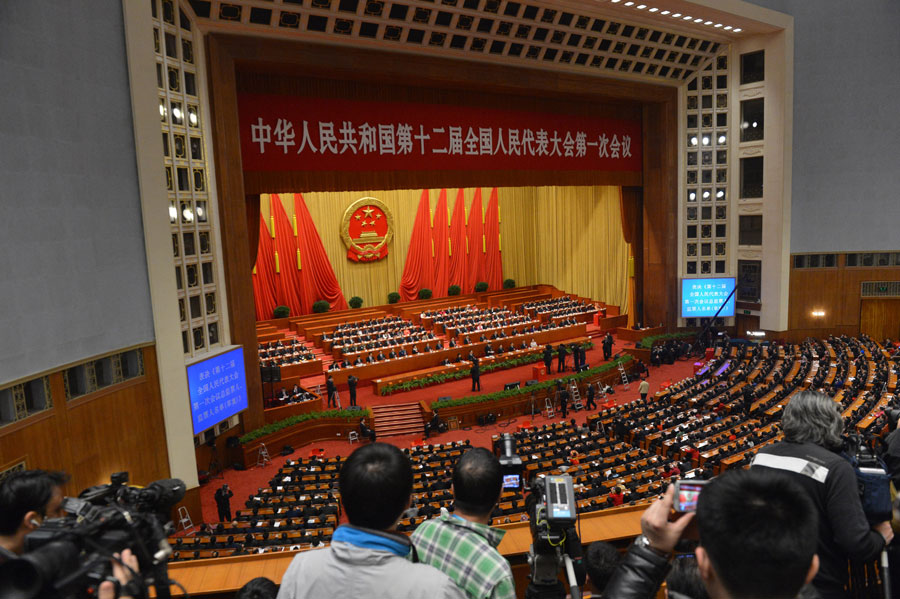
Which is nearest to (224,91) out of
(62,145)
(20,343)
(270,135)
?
(270,135)

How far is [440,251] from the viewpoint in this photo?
82.1ft

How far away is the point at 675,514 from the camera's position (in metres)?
1.57

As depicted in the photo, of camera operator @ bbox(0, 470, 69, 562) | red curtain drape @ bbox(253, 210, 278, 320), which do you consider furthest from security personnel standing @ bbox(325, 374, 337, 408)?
camera operator @ bbox(0, 470, 69, 562)

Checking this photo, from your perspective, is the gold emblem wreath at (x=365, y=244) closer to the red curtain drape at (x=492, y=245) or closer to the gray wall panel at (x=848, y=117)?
the red curtain drape at (x=492, y=245)

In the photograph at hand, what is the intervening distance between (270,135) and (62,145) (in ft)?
18.2

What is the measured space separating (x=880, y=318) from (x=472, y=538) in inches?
816

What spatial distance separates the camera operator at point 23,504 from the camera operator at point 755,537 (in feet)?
7.02

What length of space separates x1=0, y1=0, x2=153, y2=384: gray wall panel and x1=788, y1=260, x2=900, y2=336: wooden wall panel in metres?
17.2

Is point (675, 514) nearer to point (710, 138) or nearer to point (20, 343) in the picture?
point (20, 343)

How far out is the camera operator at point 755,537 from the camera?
1.22m

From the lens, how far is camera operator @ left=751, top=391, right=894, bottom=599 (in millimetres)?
1951

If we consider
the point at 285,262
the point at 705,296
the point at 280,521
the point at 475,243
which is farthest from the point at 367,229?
the point at 280,521

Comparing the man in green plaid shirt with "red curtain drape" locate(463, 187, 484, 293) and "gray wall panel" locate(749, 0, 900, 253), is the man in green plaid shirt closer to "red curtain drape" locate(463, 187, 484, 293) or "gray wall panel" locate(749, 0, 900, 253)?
"gray wall panel" locate(749, 0, 900, 253)

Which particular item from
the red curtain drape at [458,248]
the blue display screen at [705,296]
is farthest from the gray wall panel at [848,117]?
the red curtain drape at [458,248]
